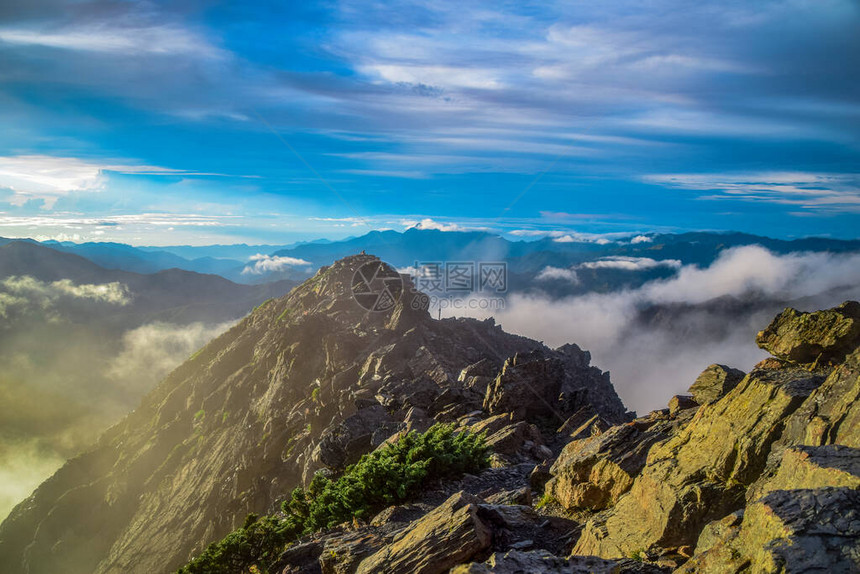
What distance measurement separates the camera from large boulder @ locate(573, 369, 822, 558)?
14.9 m

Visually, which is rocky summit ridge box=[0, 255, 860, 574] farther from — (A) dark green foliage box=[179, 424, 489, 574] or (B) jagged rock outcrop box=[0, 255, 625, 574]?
(A) dark green foliage box=[179, 424, 489, 574]

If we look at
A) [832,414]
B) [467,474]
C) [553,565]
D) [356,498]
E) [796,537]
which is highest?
[832,414]

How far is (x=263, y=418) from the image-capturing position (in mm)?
68875

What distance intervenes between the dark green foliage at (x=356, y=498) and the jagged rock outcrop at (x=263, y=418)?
21.8ft

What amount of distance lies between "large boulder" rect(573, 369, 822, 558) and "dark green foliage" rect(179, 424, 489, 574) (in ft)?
35.2

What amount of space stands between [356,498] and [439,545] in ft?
36.7

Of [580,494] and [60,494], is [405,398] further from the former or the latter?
[60,494]

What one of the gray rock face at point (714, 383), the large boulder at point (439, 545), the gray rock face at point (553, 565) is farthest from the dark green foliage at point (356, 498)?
the gray rock face at point (553, 565)

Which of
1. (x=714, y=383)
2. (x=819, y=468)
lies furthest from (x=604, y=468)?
(x=819, y=468)

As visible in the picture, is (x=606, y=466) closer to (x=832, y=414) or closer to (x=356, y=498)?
(x=832, y=414)

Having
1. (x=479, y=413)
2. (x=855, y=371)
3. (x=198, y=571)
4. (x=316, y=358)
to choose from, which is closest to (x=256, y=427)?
(x=316, y=358)

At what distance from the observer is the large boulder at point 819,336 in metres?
20.7

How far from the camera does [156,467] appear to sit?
267ft

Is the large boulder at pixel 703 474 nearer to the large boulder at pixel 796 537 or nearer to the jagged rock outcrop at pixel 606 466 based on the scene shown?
the jagged rock outcrop at pixel 606 466
